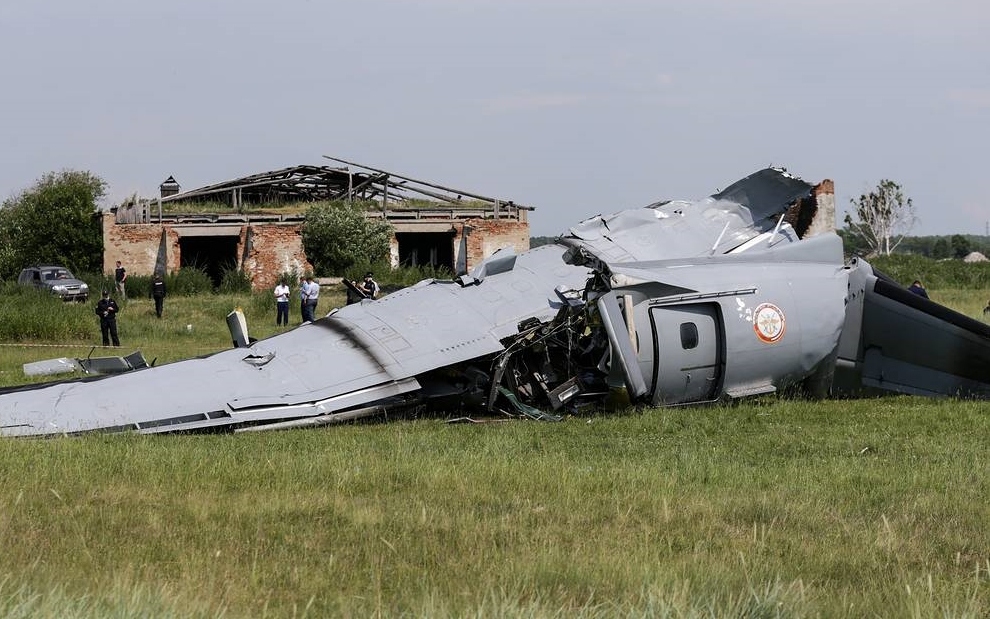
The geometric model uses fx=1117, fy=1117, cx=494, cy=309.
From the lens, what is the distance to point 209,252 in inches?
2061

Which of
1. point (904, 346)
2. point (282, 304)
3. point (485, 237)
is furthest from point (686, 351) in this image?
point (485, 237)

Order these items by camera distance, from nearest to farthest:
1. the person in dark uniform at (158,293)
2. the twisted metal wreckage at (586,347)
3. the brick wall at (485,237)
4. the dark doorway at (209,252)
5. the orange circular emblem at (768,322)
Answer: the twisted metal wreckage at (586,347) < the orange circular emblem at (768,322) < the person in dark uniform at (158,293) < the brick wall at (485,237) < the dark doorway at (209,252)

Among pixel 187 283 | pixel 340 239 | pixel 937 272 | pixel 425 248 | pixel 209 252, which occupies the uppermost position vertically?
pixel 340 239

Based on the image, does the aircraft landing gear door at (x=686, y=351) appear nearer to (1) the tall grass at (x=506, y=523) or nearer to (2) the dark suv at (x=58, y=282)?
(1) the tall grass at (x=506, y=523)

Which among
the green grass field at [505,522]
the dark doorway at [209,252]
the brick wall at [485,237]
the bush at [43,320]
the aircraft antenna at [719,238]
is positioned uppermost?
the aircraft antenna at [719,238]

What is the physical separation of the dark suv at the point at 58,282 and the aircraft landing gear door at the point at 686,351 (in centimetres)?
3084

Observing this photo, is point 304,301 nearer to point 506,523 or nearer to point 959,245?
point 506,523

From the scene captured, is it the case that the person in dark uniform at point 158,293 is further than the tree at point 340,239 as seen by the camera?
No

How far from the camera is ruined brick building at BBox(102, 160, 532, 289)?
46594 mm

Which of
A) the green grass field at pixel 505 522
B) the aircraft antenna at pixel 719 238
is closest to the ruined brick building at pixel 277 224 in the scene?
the aircraft antenna at pixel 719 238

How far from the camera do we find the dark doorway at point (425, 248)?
52.2m

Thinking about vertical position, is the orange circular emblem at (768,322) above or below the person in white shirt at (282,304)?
above

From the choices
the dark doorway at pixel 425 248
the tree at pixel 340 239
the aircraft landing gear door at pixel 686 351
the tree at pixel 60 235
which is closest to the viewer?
the aircraft landing gear door at pixel 686 351

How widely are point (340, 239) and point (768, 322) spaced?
104 feet
